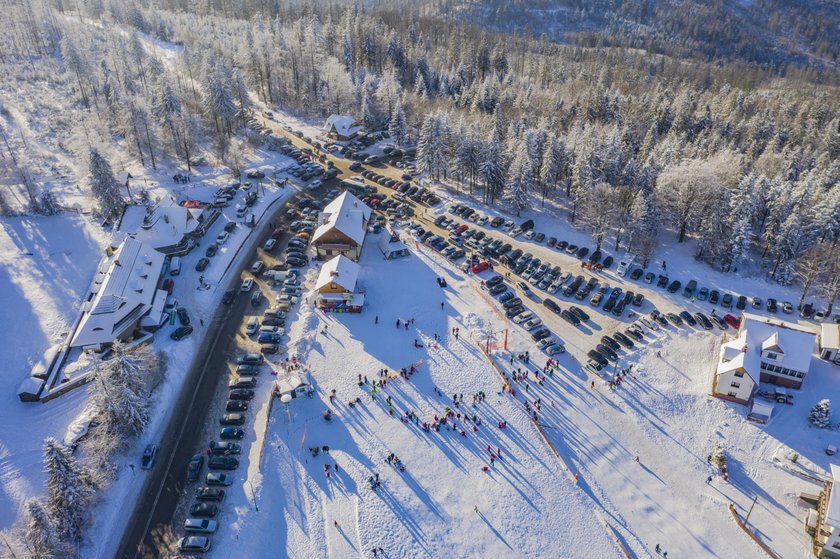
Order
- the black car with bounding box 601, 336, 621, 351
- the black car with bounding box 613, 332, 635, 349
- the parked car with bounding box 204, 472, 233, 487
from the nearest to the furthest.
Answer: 1. the parked car with bounding box 204, 472, 233, 487
2. the black car with bounding box 601, 336, 621, 351
3. the black car with bounding box 613, 332, 635, 349

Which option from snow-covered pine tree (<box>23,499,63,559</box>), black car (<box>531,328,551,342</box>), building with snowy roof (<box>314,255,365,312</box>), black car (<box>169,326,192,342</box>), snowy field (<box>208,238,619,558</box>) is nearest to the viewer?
snow-covered pine tree (<box>23,499,63,559</box>)

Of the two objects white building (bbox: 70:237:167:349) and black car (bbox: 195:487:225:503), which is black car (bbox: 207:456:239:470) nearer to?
black car (bbox: 195:487:225:503)

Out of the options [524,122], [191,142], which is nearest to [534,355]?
[524,122]

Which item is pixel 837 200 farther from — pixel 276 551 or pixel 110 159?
pixel 110 159

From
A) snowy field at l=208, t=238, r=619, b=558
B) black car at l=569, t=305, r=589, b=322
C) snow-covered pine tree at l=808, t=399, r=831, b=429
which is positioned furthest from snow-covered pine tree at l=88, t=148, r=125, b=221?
snow-covered pine tree at l=808, t=399, r=831, b=429

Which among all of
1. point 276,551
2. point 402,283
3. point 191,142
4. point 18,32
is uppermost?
point 18,32

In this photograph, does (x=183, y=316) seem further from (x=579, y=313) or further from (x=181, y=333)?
(x=579, y=313)

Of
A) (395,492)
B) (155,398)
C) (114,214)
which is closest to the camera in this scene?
(395,492)
